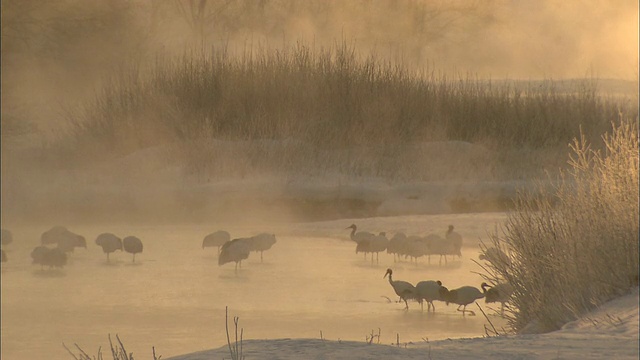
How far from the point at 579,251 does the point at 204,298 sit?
2.92 meters

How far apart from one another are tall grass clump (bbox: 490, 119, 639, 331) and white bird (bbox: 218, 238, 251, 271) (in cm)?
275

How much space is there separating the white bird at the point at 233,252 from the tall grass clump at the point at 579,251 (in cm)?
275

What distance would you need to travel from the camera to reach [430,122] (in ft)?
56.1

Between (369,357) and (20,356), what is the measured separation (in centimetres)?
236

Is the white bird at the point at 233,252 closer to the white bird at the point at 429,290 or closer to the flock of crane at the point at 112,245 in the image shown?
the flock of crane at the point at 112,245

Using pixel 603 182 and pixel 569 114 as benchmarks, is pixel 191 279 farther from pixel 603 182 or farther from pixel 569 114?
Answer: pixel 569 114

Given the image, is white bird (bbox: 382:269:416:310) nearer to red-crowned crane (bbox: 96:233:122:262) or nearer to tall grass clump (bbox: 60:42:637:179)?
red-crowned crane (bbox: 96:233:122:262)

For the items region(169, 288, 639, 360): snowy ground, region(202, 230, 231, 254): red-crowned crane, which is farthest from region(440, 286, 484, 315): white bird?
region(202, 230, 231, 254): red-crowned crane

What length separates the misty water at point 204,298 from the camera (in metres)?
6.33

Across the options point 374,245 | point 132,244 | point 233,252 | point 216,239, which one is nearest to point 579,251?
point 233,252

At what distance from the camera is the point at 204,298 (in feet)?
24.4

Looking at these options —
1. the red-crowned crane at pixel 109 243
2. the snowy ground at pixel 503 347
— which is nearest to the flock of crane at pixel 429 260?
the snowy ground at pixel 503 347

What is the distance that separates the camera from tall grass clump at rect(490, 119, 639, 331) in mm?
4992

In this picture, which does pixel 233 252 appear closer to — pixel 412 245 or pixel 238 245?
pixel 238 245
